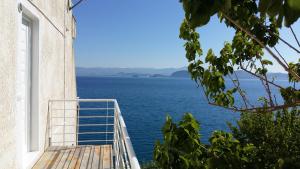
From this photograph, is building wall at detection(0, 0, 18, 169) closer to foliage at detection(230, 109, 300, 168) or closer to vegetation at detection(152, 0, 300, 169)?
vegetation at detection(152, 0, 300, 169)

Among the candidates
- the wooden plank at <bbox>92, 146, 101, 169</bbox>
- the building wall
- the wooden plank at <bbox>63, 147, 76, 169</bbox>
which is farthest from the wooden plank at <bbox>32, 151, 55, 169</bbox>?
the building wall

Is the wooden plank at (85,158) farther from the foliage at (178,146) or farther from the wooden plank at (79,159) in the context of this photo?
the foliage at (178,146)

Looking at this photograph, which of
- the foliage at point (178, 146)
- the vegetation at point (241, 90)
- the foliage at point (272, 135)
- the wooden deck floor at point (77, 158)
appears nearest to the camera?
the vegetation at point (241, 90)

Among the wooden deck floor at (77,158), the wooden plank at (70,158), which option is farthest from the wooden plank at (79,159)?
the wooden plank at (70,158)

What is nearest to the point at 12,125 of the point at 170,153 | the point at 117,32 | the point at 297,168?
the point at 170,153

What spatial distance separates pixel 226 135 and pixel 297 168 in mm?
2228

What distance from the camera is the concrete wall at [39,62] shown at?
3664 millimetres

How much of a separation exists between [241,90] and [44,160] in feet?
11.6

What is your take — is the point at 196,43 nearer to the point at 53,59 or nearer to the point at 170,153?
the point at 170,153

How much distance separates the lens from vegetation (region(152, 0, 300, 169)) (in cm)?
93

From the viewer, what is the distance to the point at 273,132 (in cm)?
683

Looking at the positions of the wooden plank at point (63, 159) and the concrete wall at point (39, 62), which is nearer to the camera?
the concrete wall at point (39, 62)

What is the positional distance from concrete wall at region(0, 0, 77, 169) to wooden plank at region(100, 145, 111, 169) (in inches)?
43.9

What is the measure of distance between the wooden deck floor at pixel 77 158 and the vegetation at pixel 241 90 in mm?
2234
